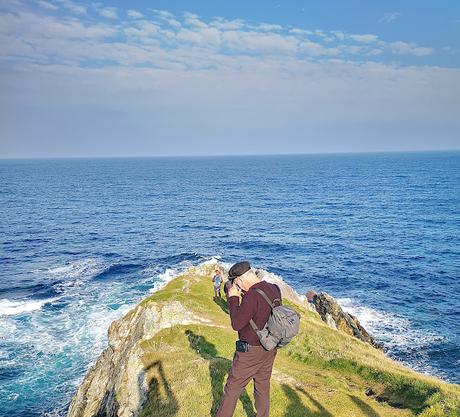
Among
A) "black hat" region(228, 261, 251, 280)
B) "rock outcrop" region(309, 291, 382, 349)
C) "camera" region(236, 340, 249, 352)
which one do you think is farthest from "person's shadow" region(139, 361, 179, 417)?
"rock outcrop" region(309, 291, 382, 349)

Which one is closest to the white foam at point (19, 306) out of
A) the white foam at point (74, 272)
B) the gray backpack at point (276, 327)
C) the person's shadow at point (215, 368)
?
the white foam at point (74, 272)

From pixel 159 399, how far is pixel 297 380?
4904 millimetres

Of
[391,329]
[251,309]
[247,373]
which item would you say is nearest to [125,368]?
[247,373]

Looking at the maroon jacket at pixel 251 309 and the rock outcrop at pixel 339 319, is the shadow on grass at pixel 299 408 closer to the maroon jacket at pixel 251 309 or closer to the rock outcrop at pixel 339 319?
the maroon jacket at pixel 251 309

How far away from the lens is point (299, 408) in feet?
39.5

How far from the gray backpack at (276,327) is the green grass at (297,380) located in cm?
479

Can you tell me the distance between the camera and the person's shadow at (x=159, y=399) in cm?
1264

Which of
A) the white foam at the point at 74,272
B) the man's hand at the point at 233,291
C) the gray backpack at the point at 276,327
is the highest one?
the man's hand at the point at 233,291

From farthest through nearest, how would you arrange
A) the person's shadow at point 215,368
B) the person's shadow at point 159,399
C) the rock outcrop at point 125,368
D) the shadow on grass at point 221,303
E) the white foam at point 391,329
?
the white foam at point 391,329 < the shadow on grass at point 221,303 < the rock outcrop at point 125,368 < the person's shadow at point 159,399 < the person's shadow at point 215,368

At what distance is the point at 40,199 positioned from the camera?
118938 mm

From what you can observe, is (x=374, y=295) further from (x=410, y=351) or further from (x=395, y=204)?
(x=395, y=204)

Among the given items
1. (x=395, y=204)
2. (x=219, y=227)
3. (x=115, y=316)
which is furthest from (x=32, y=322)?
(x=395, y=204)

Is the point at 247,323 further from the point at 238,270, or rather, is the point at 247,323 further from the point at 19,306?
the point at 19,306

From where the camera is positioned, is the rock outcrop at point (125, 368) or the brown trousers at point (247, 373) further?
the rock outcrop at point (125, 368)
